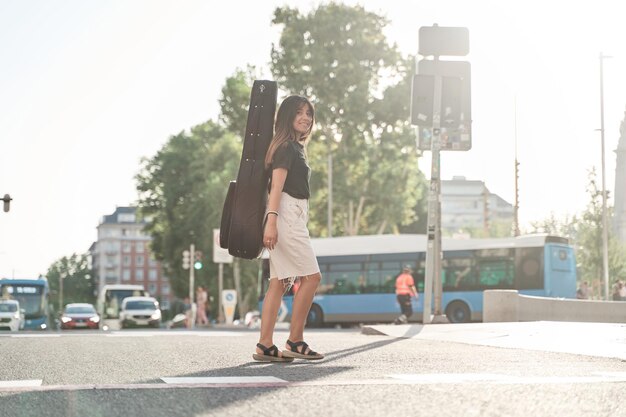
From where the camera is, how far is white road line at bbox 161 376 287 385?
641 cm

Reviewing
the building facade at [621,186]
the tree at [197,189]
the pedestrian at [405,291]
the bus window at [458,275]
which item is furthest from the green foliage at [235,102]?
the building facade at [621,186]

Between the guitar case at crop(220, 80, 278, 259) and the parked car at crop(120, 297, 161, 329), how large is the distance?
1828 inches

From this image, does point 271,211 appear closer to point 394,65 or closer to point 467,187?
point 394,65

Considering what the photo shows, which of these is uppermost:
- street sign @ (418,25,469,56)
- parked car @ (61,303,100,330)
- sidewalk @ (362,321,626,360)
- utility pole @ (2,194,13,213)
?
street sign @ (418,25,469,56)

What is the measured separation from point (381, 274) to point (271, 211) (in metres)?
33.5

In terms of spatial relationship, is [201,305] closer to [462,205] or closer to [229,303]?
[229,303]

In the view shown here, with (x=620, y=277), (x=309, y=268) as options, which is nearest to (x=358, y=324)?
(x=620, y=277)

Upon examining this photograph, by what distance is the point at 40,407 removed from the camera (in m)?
5.18

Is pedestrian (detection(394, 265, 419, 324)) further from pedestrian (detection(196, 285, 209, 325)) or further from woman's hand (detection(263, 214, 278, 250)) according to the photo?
woman's hand (detection(263, 214, 278, 250))

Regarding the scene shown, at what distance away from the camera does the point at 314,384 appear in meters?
6.11

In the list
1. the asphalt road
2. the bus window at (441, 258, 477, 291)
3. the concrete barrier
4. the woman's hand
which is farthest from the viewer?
the bus window at (441, 258, 477, 291)

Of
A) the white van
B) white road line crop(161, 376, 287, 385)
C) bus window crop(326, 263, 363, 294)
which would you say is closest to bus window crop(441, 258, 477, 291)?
bus window crop(326, 263, 363, 294)

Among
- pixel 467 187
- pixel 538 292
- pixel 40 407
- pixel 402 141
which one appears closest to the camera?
pixel 40 407

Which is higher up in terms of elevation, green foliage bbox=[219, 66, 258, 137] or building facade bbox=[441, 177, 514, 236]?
building facade bbox=[441, 177, 514, 236]
